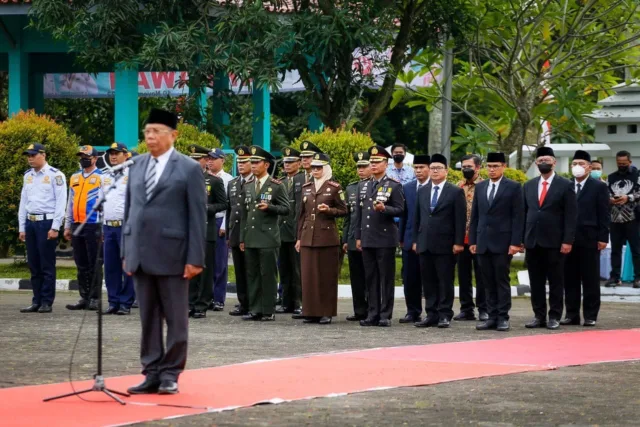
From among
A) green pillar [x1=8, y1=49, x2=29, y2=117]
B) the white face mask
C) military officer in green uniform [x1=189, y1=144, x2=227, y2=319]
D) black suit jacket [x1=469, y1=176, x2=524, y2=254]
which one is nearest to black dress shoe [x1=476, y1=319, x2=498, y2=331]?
black suit jacket [x1=469, y1=176, x2=524, y2=254]

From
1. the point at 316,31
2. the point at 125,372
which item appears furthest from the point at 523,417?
the point at 316,31

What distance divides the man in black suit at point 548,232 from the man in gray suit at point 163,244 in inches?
266

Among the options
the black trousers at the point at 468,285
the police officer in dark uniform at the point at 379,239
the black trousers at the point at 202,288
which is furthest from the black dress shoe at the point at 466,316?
the black trousers at the point at 202,288

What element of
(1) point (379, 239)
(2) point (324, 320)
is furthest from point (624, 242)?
(2) point (324, 320)

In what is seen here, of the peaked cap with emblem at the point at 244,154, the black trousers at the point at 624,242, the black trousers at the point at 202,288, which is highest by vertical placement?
the peaked cap with emblem at the point at 244,154

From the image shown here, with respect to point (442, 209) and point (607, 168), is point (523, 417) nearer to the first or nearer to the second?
point (442, 209)

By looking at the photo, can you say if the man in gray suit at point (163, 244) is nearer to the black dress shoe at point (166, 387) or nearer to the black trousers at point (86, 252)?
the black dress shoe at point (166, 387)

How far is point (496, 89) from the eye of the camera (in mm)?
26031

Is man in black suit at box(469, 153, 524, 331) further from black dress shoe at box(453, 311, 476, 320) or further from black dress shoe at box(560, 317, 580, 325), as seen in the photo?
black dress shoe at box(453, 311, 476, 320)

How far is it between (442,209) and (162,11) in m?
9.31

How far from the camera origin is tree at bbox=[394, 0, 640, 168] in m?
25.0

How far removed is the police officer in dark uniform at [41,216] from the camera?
16781mm

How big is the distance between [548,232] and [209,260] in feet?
14.5

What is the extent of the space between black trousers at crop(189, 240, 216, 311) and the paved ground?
0.84 feet
